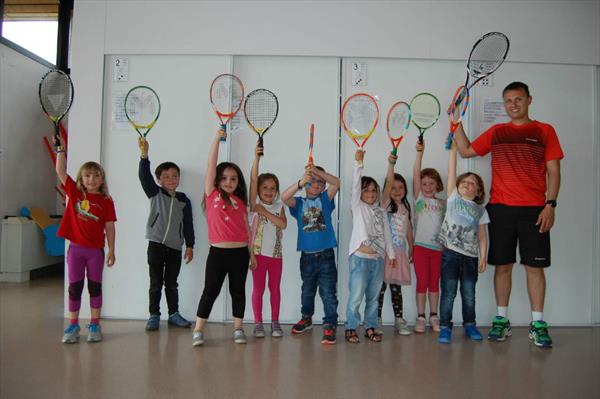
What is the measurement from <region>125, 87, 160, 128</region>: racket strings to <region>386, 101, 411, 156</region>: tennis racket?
2.07 metres

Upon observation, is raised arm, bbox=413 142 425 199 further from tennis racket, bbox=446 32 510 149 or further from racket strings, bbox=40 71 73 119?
racket strings, bbox=40 71 73 119

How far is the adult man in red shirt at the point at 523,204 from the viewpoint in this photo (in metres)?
3.28

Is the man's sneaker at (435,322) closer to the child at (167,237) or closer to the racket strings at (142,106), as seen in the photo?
the child at (167,237)

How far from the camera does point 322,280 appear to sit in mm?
3352

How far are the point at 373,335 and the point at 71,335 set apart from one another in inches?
88.8

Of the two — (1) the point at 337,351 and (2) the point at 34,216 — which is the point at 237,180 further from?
(2) the point at 34,216

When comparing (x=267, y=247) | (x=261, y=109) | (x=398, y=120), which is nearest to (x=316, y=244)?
(x=267, y=247)

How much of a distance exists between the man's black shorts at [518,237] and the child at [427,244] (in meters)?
0.43

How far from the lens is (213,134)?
12.6 feet

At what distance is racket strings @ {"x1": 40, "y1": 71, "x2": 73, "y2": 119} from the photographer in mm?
3260

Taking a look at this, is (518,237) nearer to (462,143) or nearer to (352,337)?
(462,143)

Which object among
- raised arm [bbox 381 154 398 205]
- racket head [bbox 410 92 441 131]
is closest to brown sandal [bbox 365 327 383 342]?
raised arm [bbox 381 154 398 205]

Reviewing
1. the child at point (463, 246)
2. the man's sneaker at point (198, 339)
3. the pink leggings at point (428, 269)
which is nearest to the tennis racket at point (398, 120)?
the child at point (463, 246)

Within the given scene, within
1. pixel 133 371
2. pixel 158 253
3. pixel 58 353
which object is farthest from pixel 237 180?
pixel 58 353
